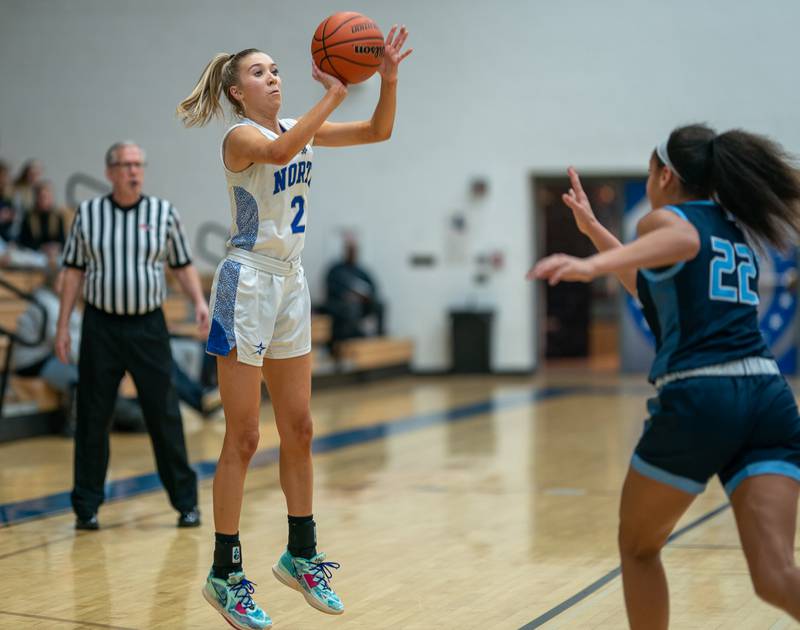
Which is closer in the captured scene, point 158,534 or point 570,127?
point 158,534

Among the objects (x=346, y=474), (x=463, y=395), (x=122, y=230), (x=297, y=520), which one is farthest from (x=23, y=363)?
(x=297, y=520)

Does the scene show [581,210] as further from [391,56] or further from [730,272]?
[391,56]

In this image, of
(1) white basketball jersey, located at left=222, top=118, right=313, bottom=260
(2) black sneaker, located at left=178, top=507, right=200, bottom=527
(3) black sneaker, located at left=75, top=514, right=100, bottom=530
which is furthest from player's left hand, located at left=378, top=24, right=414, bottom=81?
(3) black sneaker, located at left=75, top=514, right=100, bottom=530

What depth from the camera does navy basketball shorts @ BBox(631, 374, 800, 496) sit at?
2648 millimetres

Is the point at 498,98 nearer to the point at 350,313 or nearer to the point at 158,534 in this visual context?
the point at 350,313

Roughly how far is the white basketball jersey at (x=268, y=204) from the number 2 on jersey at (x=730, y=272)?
1.31 meters

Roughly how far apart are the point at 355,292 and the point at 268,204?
33.4 ft

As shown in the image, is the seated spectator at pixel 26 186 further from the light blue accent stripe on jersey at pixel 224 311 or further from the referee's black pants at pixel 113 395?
the light blue accent stripe on jersey at pixel 224 311

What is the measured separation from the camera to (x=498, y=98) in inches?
548

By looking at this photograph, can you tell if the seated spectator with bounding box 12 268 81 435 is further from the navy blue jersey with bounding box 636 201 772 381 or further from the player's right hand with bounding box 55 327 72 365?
the navy blue jersey with bounding box 636 201 772 381

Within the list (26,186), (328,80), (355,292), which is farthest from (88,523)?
(355,292)

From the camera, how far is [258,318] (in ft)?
11.5

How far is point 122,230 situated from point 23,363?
149 inches

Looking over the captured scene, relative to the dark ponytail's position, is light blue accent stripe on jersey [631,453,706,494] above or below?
below
